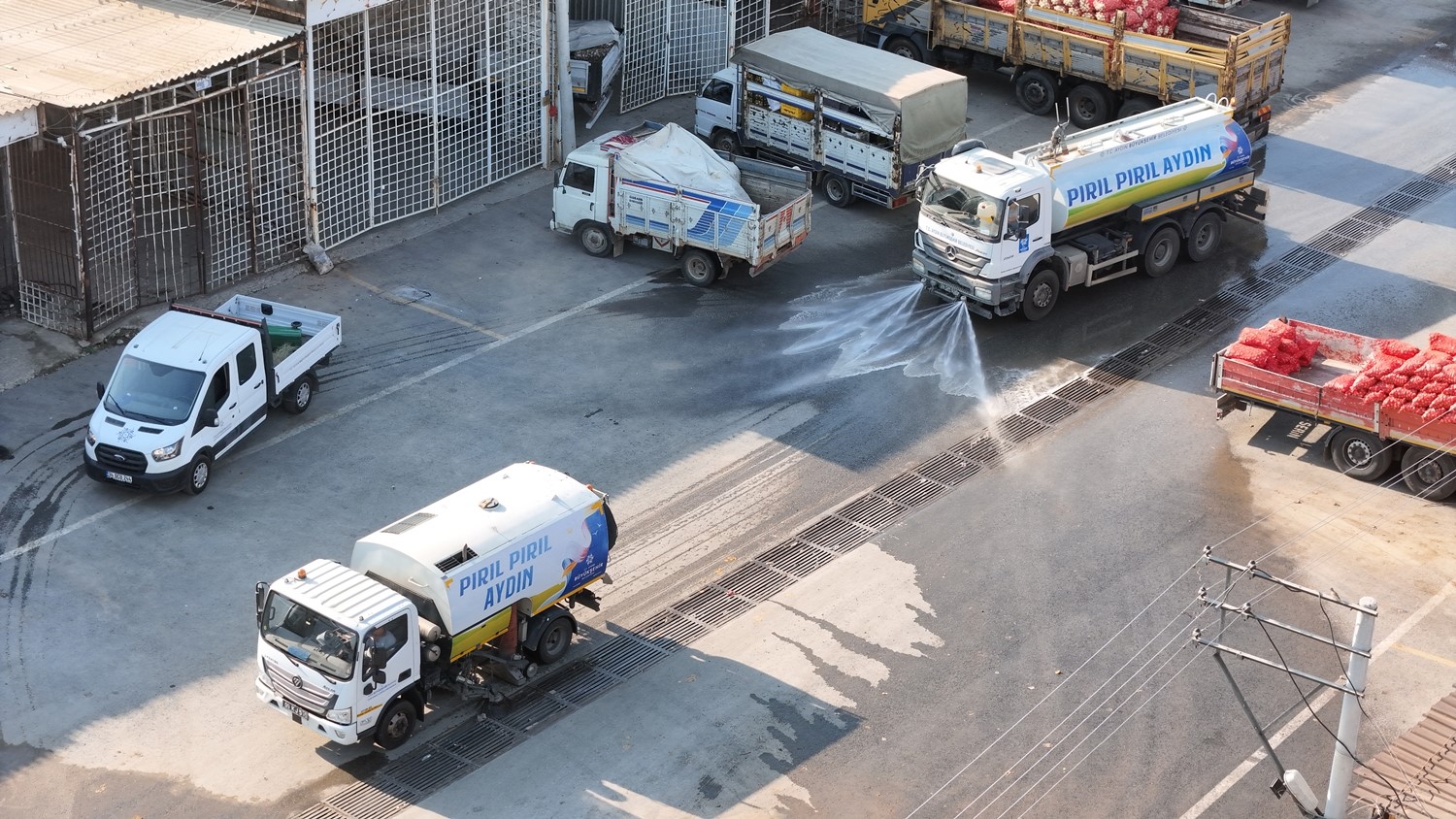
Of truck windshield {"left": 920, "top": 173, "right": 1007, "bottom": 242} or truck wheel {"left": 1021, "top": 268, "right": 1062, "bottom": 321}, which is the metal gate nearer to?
truck windshield {"left": 920, "top": 173, "right": 1007, "bottom": 242}

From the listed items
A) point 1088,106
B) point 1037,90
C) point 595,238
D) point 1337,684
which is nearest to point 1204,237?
point 1088,106

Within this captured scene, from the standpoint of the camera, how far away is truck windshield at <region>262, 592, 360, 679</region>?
1828 centimetres

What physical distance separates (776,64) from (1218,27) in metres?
10.3

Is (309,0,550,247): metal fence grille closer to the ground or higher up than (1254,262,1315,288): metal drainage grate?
higher up

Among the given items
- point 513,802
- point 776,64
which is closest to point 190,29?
point 776,64

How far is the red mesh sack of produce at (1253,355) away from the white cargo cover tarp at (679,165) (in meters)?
8.79

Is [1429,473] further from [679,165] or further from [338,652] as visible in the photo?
[338,652]

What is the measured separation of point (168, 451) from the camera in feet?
75.5

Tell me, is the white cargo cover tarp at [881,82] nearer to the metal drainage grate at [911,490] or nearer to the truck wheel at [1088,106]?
the truck wheel at [1088,106]

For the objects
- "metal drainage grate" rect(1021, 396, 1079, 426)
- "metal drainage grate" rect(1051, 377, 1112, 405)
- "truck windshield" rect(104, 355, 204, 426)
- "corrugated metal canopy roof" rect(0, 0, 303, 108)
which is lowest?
"metal drainage grate" rect(1021, 396, 1079, 426)

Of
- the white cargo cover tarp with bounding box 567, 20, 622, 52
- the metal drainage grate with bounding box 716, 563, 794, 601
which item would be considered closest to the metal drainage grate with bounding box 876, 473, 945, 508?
the metal drainage grate with bounding box 716, 563, 794, 601

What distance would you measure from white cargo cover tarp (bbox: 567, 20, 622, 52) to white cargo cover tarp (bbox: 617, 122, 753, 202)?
7.07m

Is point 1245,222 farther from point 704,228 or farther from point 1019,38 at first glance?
point 704,228

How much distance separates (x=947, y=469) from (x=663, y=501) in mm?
4323
